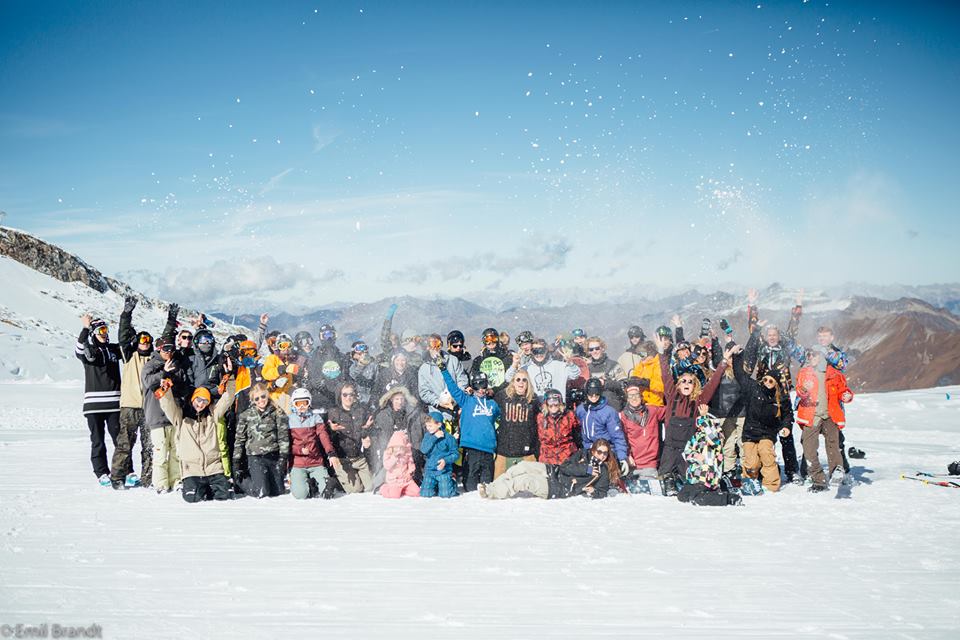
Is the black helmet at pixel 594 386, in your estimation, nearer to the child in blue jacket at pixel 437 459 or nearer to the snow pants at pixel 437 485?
the child in blue jacket at pixel 437 459

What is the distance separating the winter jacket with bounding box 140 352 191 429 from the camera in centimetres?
828

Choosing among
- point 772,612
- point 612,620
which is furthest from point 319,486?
point 772,612

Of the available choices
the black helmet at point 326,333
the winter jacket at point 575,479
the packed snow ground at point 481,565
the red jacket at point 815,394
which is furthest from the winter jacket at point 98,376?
the red jacket at point 815,394

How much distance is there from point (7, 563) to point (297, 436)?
3418mm

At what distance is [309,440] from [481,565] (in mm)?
3662

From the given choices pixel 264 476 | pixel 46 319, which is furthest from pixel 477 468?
pixel 46 319

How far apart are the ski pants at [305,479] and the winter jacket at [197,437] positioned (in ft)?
2.85

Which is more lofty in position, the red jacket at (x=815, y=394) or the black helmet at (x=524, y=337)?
the black helmet at (x=524, y=337)

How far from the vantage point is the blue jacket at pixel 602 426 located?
8562 mm

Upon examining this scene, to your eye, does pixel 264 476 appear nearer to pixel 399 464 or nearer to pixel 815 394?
pixel 399 464

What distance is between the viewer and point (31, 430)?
15148 millimetres

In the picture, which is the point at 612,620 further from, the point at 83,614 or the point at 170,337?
the point at 170,337

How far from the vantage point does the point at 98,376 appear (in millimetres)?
8711

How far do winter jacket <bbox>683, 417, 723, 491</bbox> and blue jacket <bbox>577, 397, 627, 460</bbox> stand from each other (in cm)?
82
